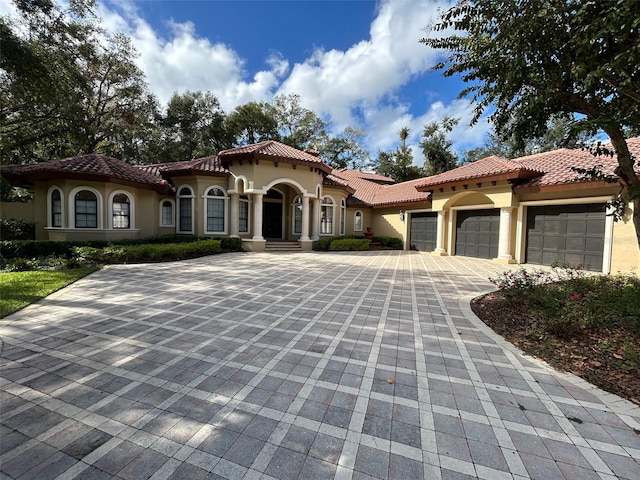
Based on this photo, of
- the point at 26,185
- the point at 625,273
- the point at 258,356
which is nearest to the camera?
the point at 258,356

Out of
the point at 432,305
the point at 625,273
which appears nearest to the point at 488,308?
the point at 432,305

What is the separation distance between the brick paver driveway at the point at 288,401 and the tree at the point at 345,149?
3100 centimetres

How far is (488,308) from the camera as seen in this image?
557 centimetres

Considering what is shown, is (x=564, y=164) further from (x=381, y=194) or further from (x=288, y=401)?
(x=288, y=401)

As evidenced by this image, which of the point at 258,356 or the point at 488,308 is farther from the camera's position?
the point at 488,308

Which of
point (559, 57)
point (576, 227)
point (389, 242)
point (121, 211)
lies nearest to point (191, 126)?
point (121, 211)

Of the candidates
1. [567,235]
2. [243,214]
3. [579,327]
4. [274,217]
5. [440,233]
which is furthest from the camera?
[274,217]

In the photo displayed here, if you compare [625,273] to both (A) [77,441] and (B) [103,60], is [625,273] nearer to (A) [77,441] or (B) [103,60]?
(A) [77,441]

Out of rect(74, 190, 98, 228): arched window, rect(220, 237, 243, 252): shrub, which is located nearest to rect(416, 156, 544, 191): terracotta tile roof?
rect(220, 237, 243, 252): shrub

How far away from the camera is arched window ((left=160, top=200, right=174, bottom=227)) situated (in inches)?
593

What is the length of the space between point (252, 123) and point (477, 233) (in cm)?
2333

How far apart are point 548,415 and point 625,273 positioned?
33.5 feet

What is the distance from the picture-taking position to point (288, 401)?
102 inches

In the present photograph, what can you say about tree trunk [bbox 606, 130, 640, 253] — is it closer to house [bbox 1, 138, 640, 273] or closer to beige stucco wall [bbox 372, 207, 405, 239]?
house [bbox 1, 138, 640, 273]
